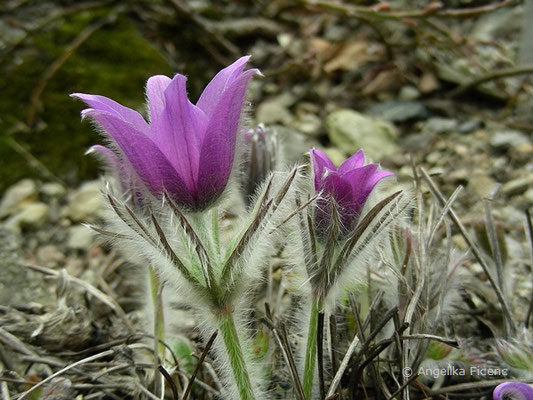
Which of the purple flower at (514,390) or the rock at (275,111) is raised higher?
the purple flower at (514,390)

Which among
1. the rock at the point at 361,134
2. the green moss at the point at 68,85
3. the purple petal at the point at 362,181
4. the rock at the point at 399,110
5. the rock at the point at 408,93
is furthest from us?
the rock at the point at 408,93

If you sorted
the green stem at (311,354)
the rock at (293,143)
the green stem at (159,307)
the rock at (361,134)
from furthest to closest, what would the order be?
the rock at (361,134) < the rock at (293,143) < the green stem at (159,307) < the green stem at (311,354)

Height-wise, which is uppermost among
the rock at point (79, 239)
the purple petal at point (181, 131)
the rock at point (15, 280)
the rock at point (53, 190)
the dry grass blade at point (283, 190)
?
the purple petal at point (181, 131)

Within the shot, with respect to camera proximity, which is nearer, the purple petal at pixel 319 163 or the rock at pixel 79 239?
the purple petal at pixel 319 163

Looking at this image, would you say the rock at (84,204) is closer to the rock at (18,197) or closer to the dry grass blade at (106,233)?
the rock at (18,197)

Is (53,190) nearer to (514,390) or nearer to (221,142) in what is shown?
(221,142)

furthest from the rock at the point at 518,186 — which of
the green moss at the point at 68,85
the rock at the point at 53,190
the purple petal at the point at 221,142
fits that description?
the rock at the point at 53,190

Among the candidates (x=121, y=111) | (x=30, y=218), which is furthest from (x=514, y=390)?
(x=30, y=218)

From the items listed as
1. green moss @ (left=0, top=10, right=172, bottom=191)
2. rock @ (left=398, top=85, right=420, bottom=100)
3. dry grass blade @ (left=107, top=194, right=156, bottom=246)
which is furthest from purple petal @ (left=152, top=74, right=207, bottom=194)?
rock @ (left=398, top=85, right=420, bottom=100)

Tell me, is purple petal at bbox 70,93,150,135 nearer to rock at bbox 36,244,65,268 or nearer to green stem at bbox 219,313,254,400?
green stem at bbox 219,313,254,400
